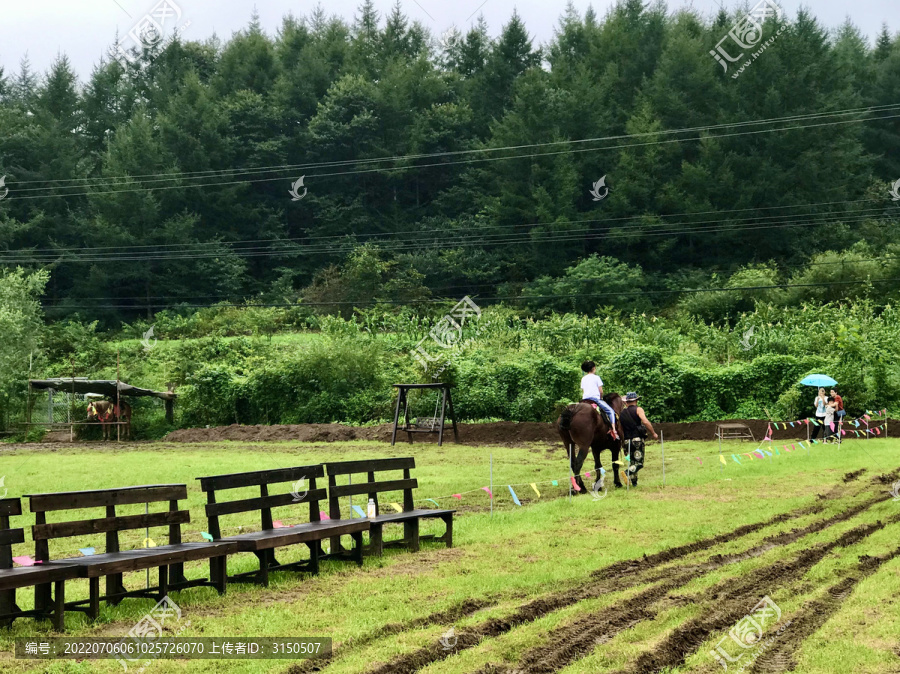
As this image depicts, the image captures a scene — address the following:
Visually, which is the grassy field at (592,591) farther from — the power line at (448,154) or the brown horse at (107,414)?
the power line at (448,154)

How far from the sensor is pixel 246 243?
71312mm

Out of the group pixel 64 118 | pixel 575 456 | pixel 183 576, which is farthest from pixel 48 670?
pixel 64 118

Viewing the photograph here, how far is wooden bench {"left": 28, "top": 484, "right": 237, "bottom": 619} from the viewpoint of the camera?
25.6ft

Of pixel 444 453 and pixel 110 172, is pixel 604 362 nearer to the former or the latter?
pixel 444 453

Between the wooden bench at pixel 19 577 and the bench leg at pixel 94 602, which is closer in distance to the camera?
the wooden bench at pixel 19 577

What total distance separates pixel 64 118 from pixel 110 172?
10502mm

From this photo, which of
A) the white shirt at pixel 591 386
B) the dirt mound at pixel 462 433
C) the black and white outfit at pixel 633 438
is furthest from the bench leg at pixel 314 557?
the dirt mound at pixel 462 433

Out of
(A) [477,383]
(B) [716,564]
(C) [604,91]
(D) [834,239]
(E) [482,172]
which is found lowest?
(B) [716,564]

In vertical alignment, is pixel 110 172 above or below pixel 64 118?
below

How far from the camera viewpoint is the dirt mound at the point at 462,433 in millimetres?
28670

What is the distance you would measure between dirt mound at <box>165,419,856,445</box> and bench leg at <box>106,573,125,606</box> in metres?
19.8

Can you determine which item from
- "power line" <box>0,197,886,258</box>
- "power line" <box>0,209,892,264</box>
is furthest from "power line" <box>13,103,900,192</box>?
"power line" <box>0,209,892,264</box>

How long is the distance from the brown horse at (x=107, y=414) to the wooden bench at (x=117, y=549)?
90.7 ft

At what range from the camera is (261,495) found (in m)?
9.80
